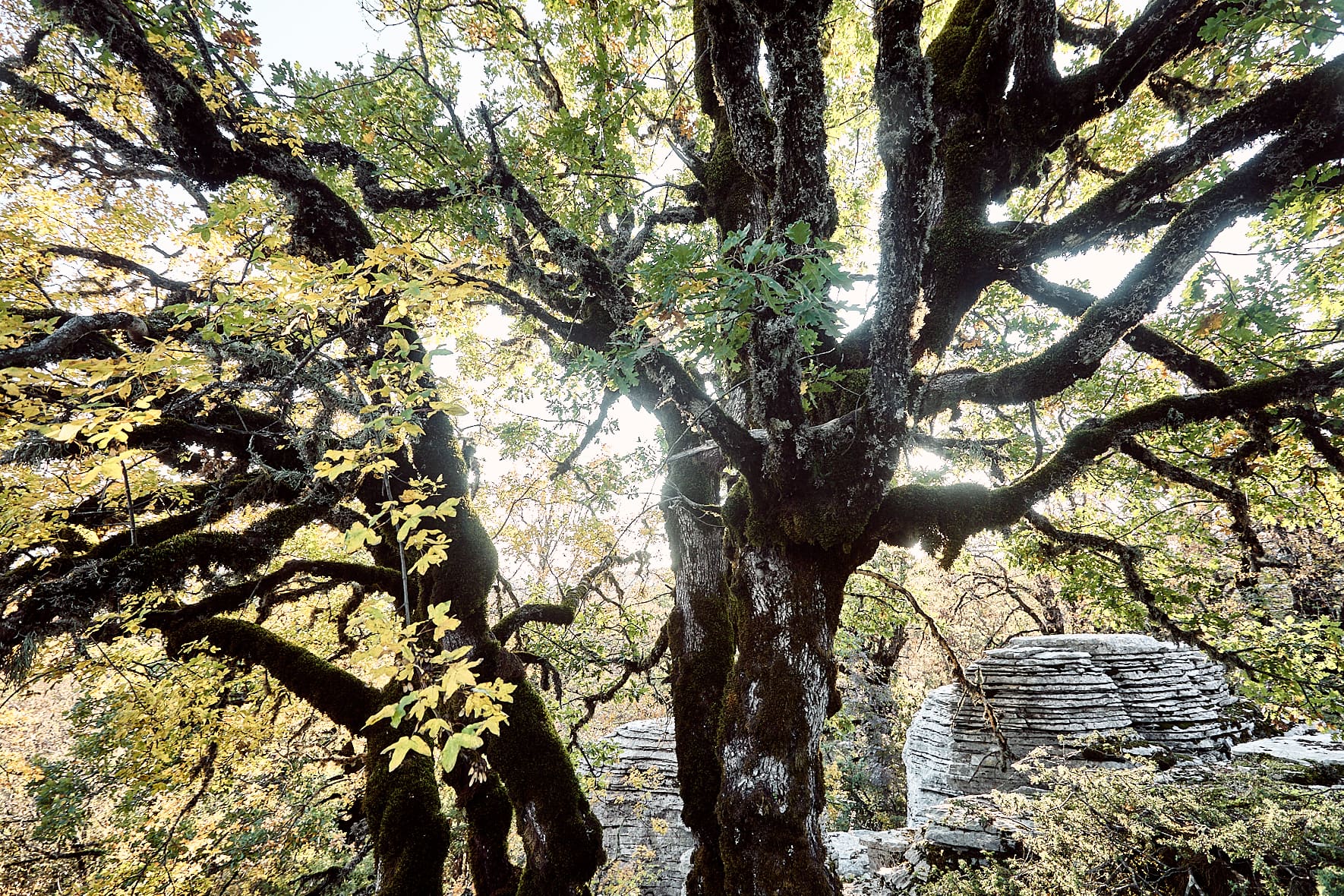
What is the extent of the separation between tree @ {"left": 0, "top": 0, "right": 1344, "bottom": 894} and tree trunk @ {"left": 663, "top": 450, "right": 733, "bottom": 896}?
4 cm

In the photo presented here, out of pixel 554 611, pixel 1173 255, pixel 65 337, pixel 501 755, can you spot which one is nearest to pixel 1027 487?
pixel 1173 255

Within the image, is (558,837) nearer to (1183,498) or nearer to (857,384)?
(857,384)

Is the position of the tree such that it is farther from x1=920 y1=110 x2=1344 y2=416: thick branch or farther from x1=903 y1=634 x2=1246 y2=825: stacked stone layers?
x1=903 y1=634 x2=1246 y2=825: stacked stone layers

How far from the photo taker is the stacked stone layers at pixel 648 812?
9125 mm

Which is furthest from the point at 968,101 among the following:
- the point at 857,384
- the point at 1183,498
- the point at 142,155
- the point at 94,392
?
the point at 142,155

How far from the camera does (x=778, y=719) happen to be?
3451mm

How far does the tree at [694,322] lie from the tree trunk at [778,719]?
3 centimetres

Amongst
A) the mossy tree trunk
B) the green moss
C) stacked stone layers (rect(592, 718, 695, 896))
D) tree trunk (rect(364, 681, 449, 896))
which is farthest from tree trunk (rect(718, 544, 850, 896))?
stacked stone layers (rect(592, 718, 695, 896))

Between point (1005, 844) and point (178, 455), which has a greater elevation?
point (178, 455)

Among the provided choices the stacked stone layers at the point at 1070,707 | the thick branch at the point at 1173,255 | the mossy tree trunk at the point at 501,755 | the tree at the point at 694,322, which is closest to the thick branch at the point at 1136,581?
the tree at the point at 694,322

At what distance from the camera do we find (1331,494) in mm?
4586

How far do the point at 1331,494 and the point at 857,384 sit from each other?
4.81 metres

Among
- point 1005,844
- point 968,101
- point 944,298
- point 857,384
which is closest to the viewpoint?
point 857,384

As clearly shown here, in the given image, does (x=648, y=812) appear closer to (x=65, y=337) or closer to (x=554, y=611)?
(x=554, y=611)
